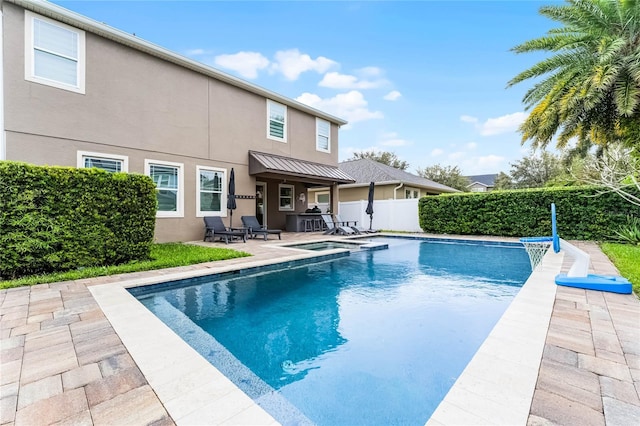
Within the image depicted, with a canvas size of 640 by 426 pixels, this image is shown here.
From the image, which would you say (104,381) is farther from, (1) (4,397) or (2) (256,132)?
(2) (256,132)

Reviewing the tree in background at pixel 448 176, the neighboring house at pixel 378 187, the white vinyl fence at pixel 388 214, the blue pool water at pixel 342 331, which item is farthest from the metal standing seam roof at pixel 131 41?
the tree in background at pixel 448 176

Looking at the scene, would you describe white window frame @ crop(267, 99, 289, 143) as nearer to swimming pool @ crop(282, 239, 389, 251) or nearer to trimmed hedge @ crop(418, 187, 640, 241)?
swimming pool @ crop(282, 239, 389, 251)

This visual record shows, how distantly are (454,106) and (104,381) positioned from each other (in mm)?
21792

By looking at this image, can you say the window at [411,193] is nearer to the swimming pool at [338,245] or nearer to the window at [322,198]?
the window at [322,198]

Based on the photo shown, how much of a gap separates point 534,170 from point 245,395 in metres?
46.3

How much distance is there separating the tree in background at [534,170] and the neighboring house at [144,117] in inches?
1368

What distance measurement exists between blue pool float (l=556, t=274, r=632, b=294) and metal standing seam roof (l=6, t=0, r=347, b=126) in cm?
1274

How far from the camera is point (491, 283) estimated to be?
677 cm

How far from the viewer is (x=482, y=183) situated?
→ 198 ft

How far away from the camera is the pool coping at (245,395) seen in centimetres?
202

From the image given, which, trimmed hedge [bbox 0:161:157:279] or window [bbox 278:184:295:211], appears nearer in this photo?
trimmed hedge [bbox 0:161:157:279]

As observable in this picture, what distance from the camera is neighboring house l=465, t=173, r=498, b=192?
56.4 meters

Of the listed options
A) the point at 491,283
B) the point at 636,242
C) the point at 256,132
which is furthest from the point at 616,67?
the point at 256,132

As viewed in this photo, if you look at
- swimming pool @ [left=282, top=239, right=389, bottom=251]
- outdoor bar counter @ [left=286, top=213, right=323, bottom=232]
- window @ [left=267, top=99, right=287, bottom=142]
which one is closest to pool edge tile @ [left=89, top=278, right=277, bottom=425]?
swimming pool @ [left=282, top=239, right=389, bottom=251]
